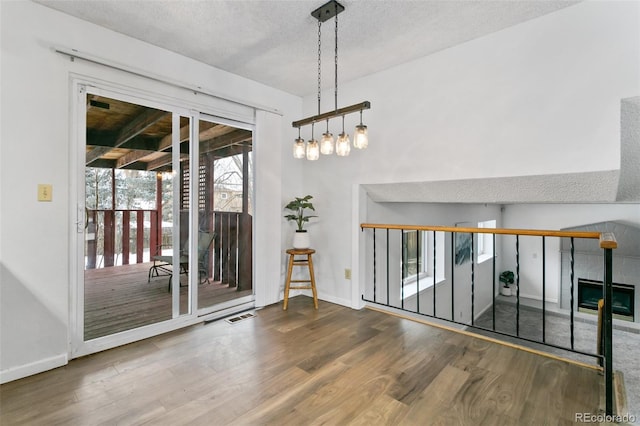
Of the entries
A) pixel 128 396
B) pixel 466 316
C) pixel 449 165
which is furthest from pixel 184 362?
pixel 466 316

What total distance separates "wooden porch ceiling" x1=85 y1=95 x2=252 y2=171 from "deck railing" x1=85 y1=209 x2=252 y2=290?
0.43 m

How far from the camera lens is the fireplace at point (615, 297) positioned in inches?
243

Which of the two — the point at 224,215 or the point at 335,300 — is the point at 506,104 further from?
the point at 224,215

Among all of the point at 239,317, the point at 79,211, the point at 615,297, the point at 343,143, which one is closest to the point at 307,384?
the point at 239,317

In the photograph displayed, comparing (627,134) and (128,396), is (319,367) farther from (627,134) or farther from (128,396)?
(627,134)

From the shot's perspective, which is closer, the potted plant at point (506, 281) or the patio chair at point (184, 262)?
the patio chair at point (184, 262)

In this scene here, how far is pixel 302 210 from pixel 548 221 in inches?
255

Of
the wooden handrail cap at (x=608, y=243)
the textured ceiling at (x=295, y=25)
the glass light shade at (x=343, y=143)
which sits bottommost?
the wooden handrail cap at (x=608, y=243)

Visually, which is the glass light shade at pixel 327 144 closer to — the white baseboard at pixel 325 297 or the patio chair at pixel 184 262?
the patio chair at pixel 184 262

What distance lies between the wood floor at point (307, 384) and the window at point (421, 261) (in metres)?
1.79

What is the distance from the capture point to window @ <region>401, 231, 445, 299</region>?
446 cm

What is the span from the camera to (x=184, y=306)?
9.69ft

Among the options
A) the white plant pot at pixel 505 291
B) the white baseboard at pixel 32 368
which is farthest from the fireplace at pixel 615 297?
the white baseboard at pixel 32 368

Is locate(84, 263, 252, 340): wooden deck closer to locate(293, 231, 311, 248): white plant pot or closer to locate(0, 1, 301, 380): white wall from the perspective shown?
locate(0, 1, 301, 380): white wall
